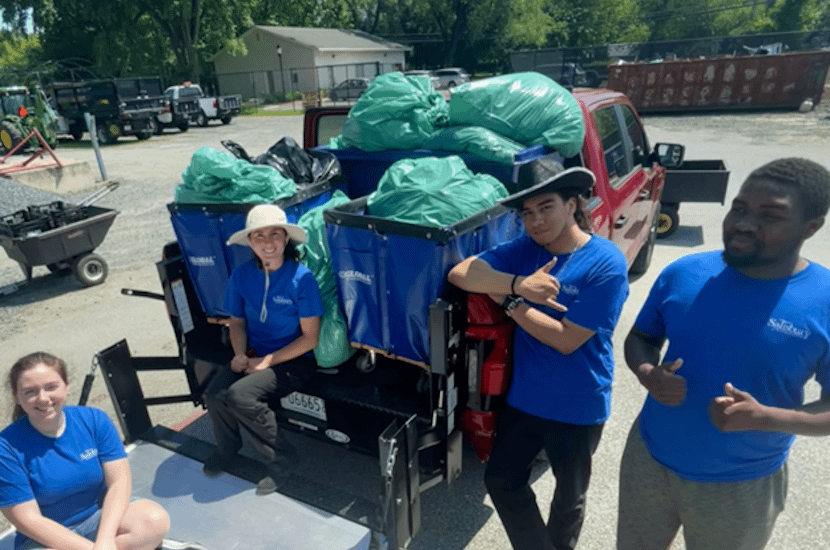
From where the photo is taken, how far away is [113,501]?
253 centimetres

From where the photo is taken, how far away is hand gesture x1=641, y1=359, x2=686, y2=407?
1.95 metres

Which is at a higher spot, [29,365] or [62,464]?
[29,365]

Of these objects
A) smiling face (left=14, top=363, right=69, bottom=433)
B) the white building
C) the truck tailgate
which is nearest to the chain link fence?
the white building

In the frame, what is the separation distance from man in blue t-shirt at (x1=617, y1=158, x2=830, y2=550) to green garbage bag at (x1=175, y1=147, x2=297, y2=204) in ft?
6.96

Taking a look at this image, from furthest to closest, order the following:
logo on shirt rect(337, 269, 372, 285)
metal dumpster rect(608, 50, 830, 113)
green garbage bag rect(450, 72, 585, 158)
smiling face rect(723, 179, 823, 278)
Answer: metal dumpster rect(608, 50, 830, 113) < green garbage bag rect(450, 72, 585, 158) < logo on shirt rect(337, 269, 372, 285) < smiling face rect(723, 179, 823, 278)

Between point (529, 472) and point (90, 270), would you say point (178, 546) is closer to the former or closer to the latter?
point (529, 472)

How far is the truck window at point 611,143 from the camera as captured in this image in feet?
14.8

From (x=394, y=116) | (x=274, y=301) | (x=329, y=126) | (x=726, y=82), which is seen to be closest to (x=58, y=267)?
(x=329, y=126)

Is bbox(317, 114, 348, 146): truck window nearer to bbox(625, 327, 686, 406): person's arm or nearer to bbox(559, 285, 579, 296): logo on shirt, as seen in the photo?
bbox(559, 285, 579, 296): logo on shirt

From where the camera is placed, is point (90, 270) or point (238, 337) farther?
point (90, 270)

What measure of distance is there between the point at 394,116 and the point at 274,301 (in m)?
1.68

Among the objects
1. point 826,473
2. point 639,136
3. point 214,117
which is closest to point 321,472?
point 826,473

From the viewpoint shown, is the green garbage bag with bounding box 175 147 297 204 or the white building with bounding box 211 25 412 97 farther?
the white building with bounding box 211 25 412 97

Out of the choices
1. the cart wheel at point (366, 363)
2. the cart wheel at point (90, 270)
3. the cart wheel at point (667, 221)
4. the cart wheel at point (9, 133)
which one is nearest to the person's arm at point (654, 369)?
the cart wheel at point (366, 363)
